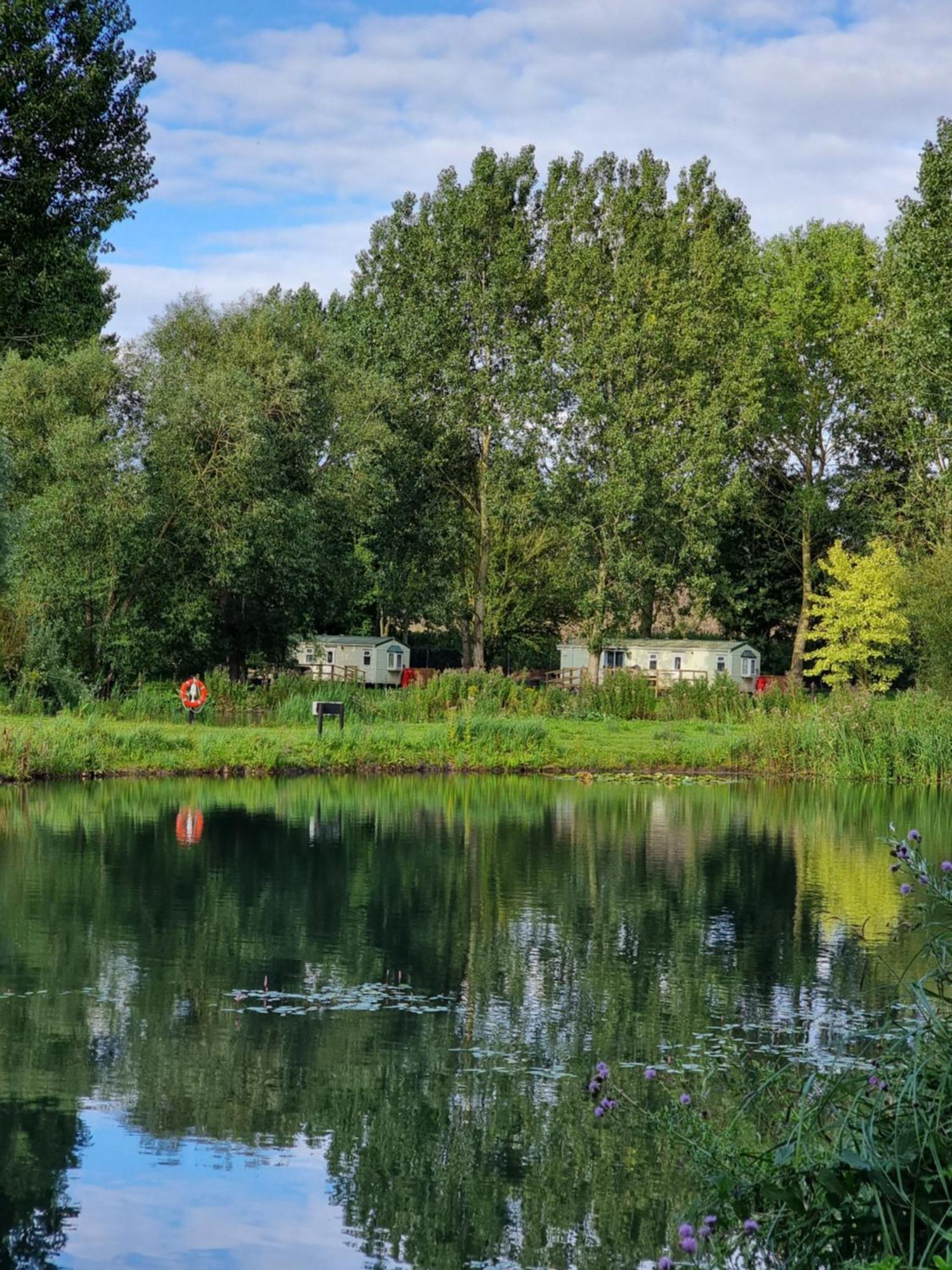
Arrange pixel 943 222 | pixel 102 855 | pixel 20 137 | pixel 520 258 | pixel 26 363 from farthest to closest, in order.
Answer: pixel 520 258, pixel 26 363, pixel 943 222, pixel 20 137, pixel 102 855

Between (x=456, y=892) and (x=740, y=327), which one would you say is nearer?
(x=456, y=892)

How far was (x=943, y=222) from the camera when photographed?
121 ft

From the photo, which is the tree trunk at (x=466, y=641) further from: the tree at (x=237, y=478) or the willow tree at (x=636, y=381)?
the tree at (x=237, y=478)

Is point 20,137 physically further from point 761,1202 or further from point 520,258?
point 520,258

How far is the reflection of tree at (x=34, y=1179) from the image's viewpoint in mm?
7883

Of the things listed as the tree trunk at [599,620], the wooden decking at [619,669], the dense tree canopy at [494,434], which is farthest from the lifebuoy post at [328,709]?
the wooden decking at [619,669]

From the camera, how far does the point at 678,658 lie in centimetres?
7600

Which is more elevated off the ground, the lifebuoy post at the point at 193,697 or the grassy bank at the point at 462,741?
the lifebuoy post at the point at 193,697

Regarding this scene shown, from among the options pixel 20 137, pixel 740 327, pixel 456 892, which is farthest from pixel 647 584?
pixel 456 892

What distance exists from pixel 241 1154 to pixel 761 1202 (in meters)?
4.25

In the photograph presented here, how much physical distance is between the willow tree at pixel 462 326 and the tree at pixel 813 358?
1229 cm

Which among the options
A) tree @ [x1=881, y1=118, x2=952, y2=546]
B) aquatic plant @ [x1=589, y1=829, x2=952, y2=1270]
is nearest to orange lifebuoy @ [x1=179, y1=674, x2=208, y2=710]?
tree @ [x1=881, y1=118, x2=952, y2=546]

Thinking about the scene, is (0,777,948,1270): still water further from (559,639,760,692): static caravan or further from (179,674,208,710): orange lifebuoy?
(559,639,760,692): static caravan

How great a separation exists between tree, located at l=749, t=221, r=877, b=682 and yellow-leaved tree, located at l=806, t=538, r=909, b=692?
6.90ft
